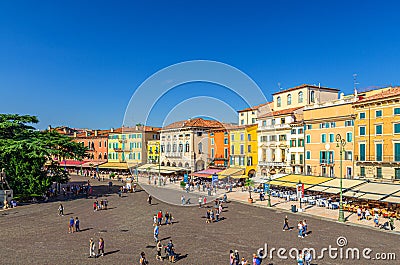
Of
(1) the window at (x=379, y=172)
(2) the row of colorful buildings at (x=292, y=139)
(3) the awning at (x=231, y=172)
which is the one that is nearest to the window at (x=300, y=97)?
(2) the row of colorful buildings at (x=292, y=139)

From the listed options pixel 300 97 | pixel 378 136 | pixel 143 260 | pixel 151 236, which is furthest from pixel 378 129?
pixel 143 260

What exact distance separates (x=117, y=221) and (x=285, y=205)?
1759 centimetres

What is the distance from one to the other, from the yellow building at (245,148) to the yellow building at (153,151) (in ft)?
70.3

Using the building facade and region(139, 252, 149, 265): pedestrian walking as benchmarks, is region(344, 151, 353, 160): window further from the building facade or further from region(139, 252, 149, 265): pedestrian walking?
region(139, 252, 149, 265): pedestrian walking

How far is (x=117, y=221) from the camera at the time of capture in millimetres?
27062

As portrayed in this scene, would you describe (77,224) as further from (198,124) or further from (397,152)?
(198,124)

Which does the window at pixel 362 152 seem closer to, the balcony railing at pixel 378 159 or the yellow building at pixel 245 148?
the balcony railing at pixel 378 159

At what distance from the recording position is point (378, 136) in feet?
115

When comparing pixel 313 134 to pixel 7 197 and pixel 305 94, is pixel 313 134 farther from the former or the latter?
pixel 7 197

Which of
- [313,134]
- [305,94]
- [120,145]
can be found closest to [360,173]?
[313,134]

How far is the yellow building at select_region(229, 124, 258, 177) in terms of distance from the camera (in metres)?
52.3

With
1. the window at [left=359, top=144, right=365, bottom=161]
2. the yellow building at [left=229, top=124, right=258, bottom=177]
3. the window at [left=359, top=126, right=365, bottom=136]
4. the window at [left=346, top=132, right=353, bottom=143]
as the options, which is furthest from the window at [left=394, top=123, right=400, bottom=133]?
the yellow building at [left=229, top=124, right=258, bottom=177]

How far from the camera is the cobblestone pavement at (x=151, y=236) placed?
18000 millimetres

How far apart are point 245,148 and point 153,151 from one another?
87.9ft
